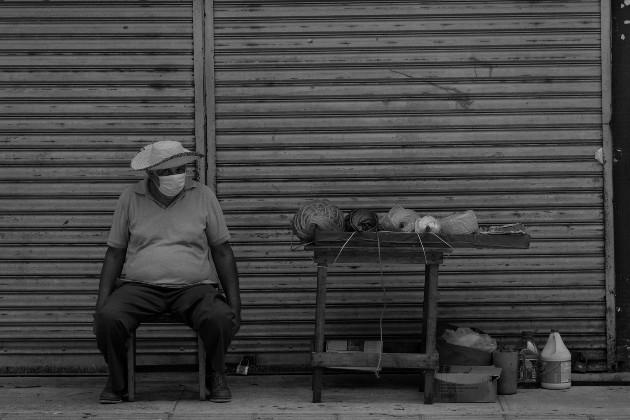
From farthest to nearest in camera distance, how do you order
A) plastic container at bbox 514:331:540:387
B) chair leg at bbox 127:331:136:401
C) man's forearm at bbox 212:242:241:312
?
1. plastic container at bbox 514:331:540:387
2. man's forearm at bbox 212:242:241:312
3. chair leg at bbox 127:331:136:401

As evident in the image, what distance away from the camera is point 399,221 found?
677 cm

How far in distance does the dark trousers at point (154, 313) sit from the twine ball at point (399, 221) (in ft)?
3.49

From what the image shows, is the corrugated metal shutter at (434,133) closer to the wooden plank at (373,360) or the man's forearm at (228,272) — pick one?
the man's forearm at (228,272)

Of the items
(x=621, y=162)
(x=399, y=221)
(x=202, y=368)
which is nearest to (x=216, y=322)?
(x=202, y=368)

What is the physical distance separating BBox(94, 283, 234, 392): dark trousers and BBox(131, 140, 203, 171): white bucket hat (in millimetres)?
731

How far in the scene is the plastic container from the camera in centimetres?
713

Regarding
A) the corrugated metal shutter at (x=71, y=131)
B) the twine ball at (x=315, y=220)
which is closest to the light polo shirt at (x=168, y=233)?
the twine ball at (x=315, y=220)

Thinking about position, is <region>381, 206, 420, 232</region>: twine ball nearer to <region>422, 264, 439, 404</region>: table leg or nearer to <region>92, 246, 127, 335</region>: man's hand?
<region>422, 264, 439, 404</region>: table leg

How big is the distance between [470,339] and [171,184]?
6.79 feet

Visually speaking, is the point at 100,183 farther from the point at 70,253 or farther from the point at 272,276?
the point at 272,276

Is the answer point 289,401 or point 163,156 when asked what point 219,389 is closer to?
point 289,401

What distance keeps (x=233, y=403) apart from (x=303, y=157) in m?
1.73

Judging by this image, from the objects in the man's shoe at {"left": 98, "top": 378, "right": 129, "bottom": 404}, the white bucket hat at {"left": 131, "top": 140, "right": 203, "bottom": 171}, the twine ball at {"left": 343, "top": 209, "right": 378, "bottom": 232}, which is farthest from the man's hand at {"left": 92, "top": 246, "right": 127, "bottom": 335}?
the twine ball at {"left": 343, "top": 209, "right": 378, "bottom": 232}

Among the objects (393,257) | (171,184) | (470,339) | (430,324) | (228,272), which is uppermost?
(171,184)
